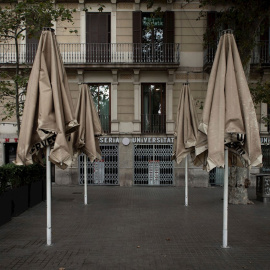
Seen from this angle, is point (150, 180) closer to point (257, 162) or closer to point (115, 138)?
point (115, 138)

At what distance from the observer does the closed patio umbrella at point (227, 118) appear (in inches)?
217

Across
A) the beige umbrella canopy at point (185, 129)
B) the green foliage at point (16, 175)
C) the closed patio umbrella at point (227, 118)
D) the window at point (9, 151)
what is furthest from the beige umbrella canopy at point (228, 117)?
the window at point (9, 151)

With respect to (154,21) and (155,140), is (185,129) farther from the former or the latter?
(154,21)

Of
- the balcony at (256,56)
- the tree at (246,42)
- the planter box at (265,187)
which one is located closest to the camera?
the tree at (246,42)

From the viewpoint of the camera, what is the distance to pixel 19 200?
8.96 m

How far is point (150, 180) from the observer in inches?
667

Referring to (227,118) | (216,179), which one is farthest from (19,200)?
(216,179)

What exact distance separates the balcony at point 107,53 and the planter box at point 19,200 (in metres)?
9.23

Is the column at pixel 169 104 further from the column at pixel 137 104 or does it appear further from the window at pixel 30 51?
the window at pixel 30 51

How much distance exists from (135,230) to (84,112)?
440cm

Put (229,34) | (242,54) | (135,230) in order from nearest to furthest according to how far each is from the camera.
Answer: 1. (229,34)
2. (135,230)
3. (242,54)

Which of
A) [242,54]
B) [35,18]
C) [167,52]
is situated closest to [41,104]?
[35,18]

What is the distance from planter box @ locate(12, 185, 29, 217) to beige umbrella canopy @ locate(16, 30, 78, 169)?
326 centimetres

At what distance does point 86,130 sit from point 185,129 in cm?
306
